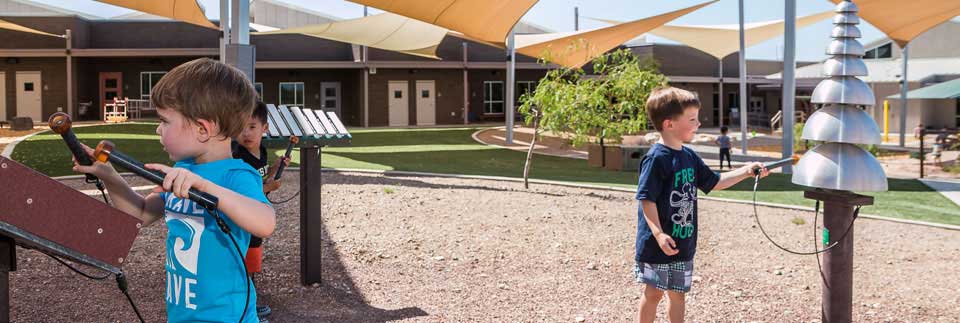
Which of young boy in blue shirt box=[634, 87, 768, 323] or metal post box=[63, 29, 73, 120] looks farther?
metal post box=[63, 29, 73, 120]

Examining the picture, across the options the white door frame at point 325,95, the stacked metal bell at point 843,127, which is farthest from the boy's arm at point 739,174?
the white door frame at point 325,95

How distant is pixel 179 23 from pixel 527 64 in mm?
13947

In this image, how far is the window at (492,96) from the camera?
117ft

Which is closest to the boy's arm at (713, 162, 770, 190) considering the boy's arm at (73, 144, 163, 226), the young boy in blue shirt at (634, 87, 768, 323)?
the young boy in blue shirt at (634, 87, 768, 323)

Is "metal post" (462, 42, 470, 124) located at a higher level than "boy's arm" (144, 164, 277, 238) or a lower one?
higher

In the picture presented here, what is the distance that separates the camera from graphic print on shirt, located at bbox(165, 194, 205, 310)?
2.23 m

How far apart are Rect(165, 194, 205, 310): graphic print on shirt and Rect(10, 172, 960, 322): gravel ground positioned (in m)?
2.77

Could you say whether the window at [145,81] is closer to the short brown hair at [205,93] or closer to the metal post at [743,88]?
the metal post at [743,88]

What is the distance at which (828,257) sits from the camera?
12.5 ft

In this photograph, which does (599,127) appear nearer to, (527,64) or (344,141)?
(344,141)

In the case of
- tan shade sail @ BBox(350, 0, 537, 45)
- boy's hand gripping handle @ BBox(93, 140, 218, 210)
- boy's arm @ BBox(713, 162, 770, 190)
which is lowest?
boy's arm @ BBox(713, 162, 770, 190)

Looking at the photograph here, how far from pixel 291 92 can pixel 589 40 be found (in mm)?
15699

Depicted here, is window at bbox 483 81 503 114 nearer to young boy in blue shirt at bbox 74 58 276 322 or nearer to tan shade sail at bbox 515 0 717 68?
tan shade sail at bbox 515 0 717 68

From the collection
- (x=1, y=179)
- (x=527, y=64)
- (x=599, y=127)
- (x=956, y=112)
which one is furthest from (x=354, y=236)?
(x=956, y=112)
